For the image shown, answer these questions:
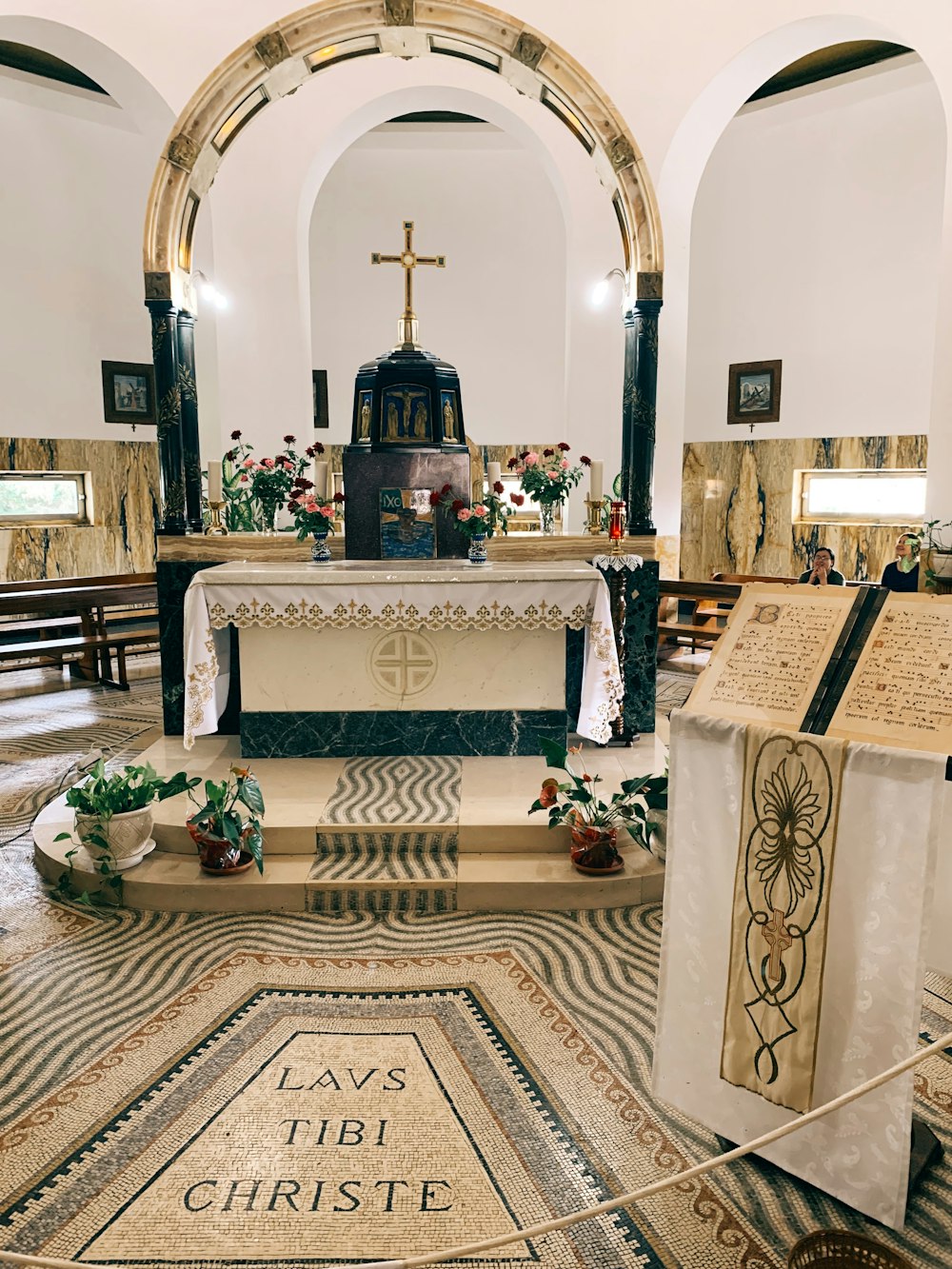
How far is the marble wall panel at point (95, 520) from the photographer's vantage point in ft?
34.9

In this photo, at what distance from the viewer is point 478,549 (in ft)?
19.7

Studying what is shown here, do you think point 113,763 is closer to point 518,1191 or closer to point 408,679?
point 408,679

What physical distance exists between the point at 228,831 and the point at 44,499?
26.7 ft

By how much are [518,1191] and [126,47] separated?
908cm

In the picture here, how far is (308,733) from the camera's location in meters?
5.68

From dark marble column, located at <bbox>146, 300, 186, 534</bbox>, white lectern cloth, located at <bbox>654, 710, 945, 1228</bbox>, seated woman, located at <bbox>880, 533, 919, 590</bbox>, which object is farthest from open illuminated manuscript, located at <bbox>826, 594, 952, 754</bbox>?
seated woman, located at <bbox>880, 533, 919, 590</bbox>

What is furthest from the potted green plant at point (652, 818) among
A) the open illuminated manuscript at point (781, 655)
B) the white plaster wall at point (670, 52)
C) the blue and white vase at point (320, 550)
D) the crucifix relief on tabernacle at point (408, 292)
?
the white plaster wall at point (670, 52)

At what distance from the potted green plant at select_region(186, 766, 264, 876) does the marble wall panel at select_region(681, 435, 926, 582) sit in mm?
8525

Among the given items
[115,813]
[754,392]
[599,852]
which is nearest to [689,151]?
[754,392]

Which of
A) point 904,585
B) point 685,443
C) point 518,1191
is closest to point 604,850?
point 518,1191

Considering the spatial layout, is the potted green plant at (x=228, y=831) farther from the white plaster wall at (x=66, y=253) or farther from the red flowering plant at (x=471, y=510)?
the white plaster wall at (x=66, y=253)

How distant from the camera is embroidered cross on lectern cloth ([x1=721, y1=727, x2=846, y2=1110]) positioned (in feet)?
7.91

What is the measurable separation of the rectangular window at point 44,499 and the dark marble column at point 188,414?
5283mm

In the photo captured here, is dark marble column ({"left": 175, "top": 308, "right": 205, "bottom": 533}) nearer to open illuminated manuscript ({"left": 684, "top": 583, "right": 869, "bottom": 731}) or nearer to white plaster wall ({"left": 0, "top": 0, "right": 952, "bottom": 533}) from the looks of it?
white plaster wall ({"left": 0, "top": 0, "right": 952, "bottom": 533})
